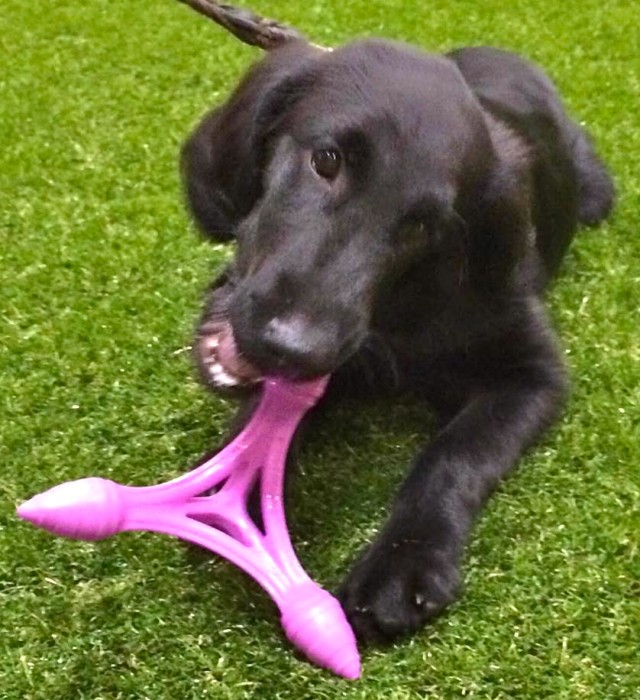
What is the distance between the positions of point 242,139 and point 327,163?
0.77 feet

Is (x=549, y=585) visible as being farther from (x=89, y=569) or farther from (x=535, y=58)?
(x=535, y=58)

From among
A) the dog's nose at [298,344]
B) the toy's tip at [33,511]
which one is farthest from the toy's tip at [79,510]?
the dog's nose at [298,344]

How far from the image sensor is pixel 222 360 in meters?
1.30

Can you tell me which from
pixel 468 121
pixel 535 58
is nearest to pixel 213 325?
pixel 468 121

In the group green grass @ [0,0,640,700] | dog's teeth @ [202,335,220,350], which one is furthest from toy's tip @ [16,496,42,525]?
dog's teeth @ [202,335,220,350]

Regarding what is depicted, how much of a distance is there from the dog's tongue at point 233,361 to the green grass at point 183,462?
132 mm

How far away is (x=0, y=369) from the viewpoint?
1.46 meters

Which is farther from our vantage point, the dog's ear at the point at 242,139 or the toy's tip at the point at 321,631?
the dog's ear at the point at 242,139

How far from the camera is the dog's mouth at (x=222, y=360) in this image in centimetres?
119

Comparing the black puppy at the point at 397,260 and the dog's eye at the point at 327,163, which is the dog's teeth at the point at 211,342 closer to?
the black puppy at the point at 397,260

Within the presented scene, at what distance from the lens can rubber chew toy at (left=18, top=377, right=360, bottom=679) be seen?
1.04 meters

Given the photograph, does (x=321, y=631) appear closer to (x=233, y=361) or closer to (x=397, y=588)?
(x=397, y=588)

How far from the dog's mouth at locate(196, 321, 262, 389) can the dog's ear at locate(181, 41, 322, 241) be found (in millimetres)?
145

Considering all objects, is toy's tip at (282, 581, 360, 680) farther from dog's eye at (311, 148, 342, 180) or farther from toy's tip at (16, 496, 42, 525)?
dog's eye at (311, 148, 342, 180)
